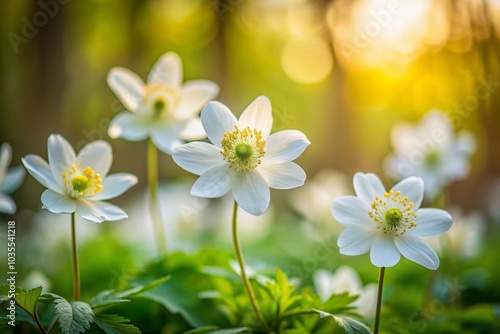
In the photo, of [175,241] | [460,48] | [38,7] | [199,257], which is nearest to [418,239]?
[199,257]

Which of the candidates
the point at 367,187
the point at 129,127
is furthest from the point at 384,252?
the point at 129,127

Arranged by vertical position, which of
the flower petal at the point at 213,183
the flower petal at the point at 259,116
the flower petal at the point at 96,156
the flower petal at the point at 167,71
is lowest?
the flower petal at the point at 213,183

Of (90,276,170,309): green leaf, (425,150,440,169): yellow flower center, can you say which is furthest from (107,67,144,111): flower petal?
(425,150,440,169): yellow flower center

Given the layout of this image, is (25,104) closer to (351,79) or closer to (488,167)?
(351,79)

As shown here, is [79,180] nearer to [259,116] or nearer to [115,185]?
[115,185]

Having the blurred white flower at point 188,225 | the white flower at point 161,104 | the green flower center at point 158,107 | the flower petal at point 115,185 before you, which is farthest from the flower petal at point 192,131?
the blurred white flower at point 188,225

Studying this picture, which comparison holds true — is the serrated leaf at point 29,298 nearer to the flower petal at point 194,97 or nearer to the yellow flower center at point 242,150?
the yellow flower center at point 242,150
